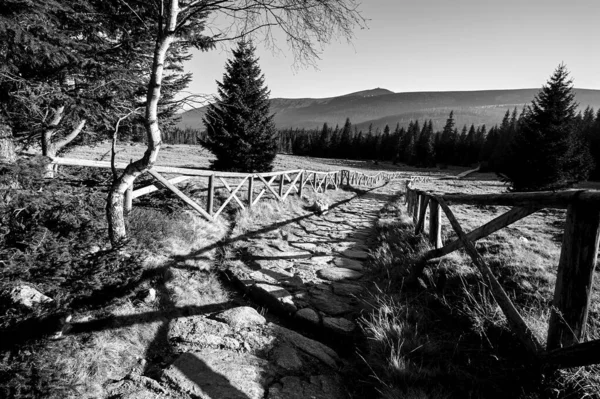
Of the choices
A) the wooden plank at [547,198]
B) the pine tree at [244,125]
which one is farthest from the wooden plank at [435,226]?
the pine tree at [244,125]

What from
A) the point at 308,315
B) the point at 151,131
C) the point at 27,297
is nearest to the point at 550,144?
the point at 308,315

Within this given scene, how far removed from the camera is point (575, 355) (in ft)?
5.20

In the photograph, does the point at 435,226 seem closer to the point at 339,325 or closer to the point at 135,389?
the point at 339,325

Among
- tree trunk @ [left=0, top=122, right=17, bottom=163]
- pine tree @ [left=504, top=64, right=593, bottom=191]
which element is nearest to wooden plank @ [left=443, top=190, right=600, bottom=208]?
tree trunk @ [left=0, top=122, right=17, bottom=163]

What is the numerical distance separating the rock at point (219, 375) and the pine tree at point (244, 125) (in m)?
15.4

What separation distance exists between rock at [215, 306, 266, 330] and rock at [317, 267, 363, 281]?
1.52m

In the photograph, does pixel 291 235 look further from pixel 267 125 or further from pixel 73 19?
pixel 267 125

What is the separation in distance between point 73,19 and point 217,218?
5064mm

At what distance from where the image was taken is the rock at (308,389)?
206 cm

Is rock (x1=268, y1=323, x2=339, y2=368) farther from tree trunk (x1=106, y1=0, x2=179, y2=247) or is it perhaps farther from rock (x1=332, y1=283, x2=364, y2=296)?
tree trunk (x1=106, y1=0, x2=179, y2=247)

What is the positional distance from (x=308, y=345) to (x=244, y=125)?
16220mm

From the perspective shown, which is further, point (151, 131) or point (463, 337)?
point (151, 131)

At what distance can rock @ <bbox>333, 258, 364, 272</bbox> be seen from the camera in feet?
15.5

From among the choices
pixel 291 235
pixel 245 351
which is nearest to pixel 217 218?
pixel 291 235
